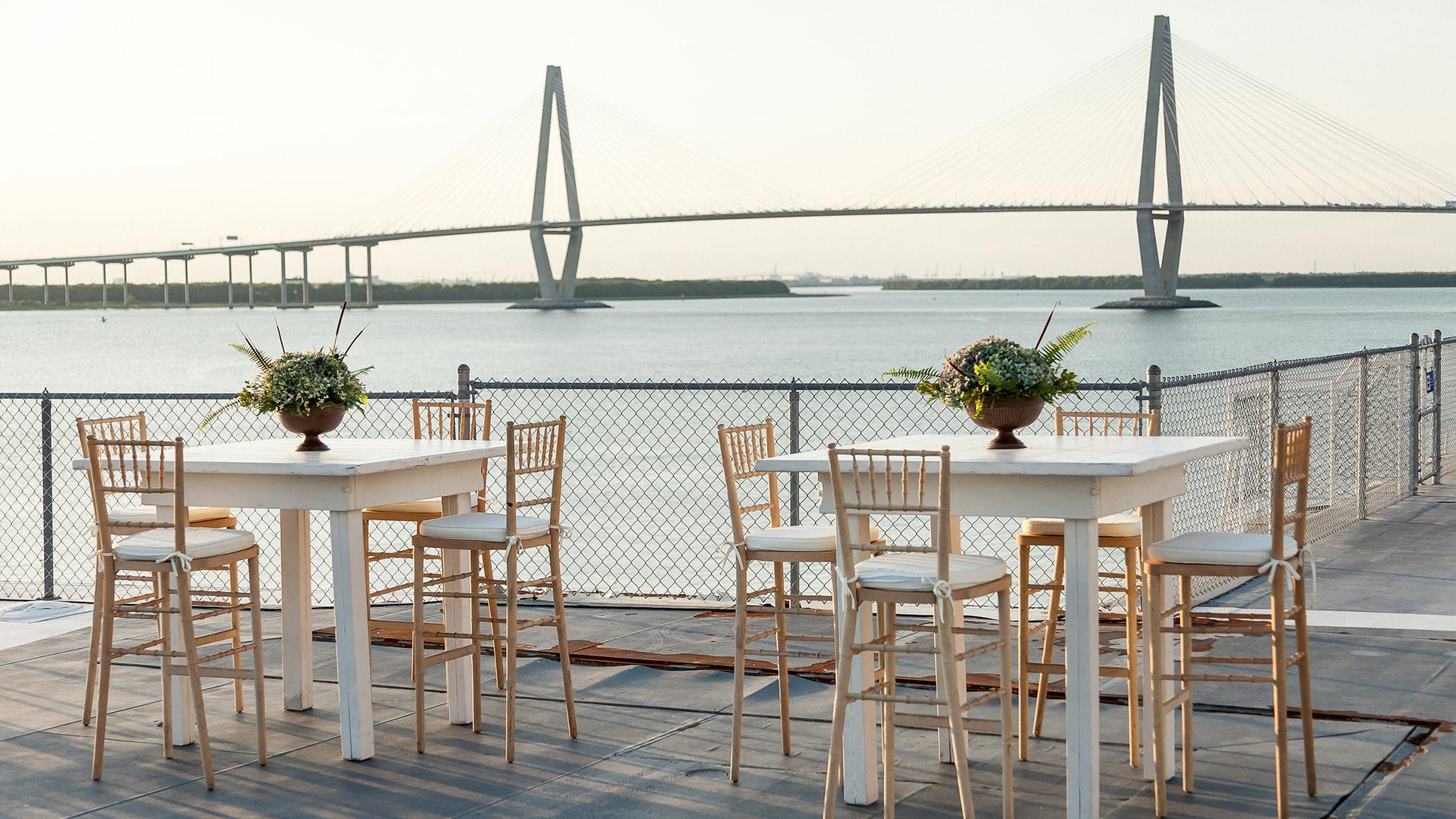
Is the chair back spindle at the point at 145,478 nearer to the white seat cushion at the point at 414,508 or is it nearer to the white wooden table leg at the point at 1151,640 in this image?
the white seat cushion at the point at 414,508

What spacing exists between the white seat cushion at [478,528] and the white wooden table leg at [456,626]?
0.29m

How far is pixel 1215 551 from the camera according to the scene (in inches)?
181

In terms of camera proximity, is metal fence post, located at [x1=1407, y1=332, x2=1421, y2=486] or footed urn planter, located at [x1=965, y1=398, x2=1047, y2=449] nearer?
footed urn planter, located at [x1=965, y1=398, x2=1047, y2=449]

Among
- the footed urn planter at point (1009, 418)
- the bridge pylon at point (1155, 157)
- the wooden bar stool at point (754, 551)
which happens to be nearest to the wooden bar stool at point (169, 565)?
the wooden bar stool at point (754, 551)

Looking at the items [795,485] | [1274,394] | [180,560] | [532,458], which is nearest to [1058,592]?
[532,458]

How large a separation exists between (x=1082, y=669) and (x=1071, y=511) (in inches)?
17.4

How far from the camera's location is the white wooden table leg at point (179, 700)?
5.53 meters

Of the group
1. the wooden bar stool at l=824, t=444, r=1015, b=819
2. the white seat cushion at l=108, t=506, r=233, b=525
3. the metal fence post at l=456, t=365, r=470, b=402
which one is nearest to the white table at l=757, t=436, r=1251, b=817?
the wooden bar stool at l=824, t=444, r=1015, b=819

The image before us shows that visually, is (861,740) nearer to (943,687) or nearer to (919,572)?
(943,687)

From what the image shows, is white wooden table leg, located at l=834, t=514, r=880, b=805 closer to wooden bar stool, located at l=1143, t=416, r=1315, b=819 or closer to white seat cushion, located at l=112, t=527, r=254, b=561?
wooden bar stool, located at l=1143, t=416, r=1315, b=819

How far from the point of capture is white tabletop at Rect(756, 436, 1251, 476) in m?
4.36

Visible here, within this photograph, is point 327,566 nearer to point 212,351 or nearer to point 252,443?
point 252,443

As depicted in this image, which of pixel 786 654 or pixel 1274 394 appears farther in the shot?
pixel 1274 394

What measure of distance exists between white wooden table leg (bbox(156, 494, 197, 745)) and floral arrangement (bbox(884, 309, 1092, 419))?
102 inches
